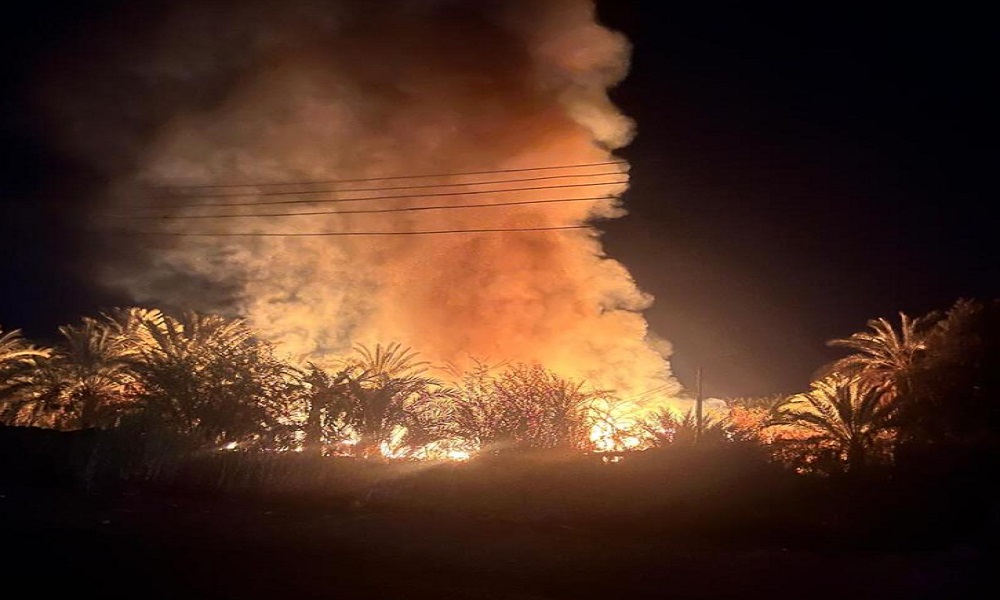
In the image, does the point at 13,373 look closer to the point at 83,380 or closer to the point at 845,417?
the point at 83,380

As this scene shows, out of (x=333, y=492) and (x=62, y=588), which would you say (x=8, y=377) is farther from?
(x=62, y=588)

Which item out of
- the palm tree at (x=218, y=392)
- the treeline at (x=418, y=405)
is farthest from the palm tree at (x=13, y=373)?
the palm tree at (x=218, y=392)

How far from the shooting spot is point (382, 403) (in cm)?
1927

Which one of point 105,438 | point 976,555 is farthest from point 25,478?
point 976,555

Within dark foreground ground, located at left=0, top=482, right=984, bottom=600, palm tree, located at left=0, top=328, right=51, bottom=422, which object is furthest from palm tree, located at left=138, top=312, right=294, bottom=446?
palm tree, located at left=0, top=328, right=51, bottom=422

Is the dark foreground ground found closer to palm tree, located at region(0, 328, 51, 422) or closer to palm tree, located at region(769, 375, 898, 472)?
palm tree, located at region(769, 375, 898, 472)

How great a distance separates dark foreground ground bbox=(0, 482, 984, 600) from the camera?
7320 mm

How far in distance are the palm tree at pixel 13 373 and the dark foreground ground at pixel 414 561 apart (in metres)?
16.5

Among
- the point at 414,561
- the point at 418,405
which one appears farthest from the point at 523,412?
the point at 414,561

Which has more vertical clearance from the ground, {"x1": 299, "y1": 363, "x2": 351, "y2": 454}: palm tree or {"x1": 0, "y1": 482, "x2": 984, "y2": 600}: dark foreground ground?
{"x1": 299, "y1": 363, "x2": 351, "y2": 454}: palm tree

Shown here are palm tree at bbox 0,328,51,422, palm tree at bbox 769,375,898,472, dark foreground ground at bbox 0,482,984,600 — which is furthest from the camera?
palm tree at bbox 0,328,51,422

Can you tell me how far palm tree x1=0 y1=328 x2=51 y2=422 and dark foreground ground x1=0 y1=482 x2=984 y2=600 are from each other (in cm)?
1649

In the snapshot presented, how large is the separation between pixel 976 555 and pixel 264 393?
1641 centimetres

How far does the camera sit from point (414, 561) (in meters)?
8.59
